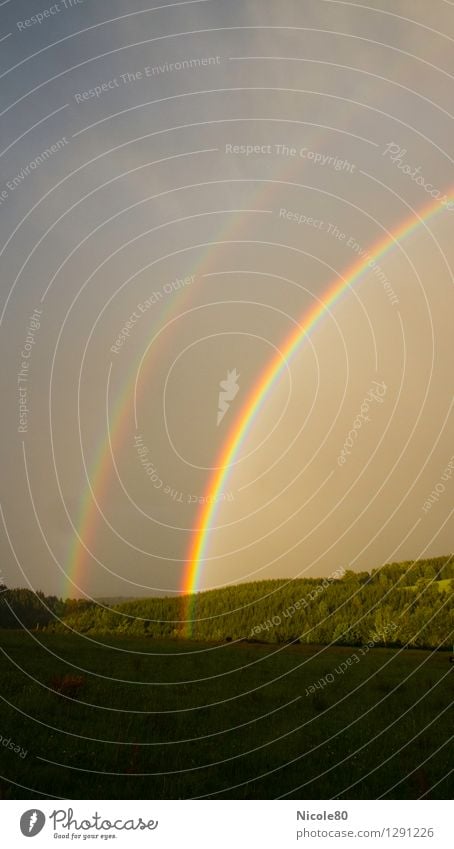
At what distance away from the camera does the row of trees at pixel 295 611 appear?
50.7 m

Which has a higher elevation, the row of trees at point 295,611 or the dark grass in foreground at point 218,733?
the row of trees at point 295,611

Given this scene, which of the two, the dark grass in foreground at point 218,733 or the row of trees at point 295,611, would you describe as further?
the row of trees at point 295,611

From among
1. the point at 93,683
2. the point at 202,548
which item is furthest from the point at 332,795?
the point at 202,548

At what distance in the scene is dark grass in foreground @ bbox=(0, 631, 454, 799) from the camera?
1127cm

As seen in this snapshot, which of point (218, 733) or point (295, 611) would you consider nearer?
point (218, 733)

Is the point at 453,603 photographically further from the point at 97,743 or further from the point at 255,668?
the point at 97,743

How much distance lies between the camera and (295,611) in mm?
58250

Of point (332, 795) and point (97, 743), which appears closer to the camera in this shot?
point (332, 795)

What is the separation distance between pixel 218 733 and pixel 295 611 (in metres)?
44.9

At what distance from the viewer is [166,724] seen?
1540 cm

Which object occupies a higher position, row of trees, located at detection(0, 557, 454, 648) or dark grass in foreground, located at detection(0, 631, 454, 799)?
row of trees, located at detection(0, 557, 454, 648)

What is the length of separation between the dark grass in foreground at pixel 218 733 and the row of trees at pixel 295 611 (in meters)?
26.5

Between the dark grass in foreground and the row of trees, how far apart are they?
26.5 meters

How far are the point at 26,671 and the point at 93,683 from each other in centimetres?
301
